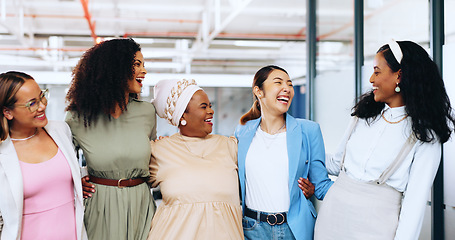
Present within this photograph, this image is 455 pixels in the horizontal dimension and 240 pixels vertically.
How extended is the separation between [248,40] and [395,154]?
8.36m

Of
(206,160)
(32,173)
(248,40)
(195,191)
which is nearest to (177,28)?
(248,40)

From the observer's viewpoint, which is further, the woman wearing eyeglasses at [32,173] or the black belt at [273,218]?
the black belt at [273,218]

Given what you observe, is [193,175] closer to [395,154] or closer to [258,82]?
[258,82]

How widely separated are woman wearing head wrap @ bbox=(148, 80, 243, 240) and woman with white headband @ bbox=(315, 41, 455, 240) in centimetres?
44

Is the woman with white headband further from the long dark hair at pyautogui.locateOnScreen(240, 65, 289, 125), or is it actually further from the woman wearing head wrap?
the long dark hair at pyautogui.locateOnScreen(240, 65, 289, 125)

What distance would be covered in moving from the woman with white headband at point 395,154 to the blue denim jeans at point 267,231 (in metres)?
0.17

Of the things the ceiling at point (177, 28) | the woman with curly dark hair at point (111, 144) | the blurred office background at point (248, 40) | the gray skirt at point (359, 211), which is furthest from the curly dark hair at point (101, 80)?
the ceiling at point (177, 28)

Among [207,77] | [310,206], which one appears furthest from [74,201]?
[207,77]

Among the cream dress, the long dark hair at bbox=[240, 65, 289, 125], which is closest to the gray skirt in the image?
the cream dress

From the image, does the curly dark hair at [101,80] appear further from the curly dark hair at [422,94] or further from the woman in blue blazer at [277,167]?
the curly dark hair at [422,94]

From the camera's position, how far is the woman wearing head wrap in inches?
73.7

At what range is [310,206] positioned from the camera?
2031mm

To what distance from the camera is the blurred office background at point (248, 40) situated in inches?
105

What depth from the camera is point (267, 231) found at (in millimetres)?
1919
